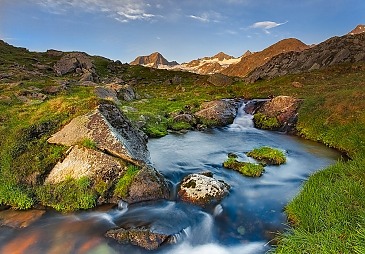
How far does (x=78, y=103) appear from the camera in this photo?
17.0 metres

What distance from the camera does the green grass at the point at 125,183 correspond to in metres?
13.3

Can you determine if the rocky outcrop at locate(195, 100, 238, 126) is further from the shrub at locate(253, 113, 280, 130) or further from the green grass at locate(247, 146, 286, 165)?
the green grass at locate(247, 146, 286, 165)

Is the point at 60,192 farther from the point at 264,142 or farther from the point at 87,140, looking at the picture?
the point at 264,142

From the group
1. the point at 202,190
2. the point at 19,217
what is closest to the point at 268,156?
the point at 202,190

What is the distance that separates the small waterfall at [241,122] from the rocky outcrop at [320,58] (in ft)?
98.3

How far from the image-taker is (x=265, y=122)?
31312mm

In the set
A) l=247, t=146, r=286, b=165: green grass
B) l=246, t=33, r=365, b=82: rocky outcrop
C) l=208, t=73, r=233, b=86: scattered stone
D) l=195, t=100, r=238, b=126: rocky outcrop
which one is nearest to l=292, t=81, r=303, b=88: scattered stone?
l=246, t=33, r=365, b=82: rocky outcrop

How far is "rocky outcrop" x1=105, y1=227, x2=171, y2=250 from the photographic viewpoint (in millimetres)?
10586

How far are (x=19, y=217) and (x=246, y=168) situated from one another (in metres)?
11.0

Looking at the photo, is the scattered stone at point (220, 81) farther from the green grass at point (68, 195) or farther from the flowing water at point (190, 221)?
the green grass at point (68, 195)

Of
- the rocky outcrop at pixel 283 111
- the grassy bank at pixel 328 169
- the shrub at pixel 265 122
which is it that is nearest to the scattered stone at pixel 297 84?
the grassy bank at pixel 328 169

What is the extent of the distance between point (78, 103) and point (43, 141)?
305cm

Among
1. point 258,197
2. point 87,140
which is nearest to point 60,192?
point 87,140

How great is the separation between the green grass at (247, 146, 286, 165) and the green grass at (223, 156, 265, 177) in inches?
70.4
